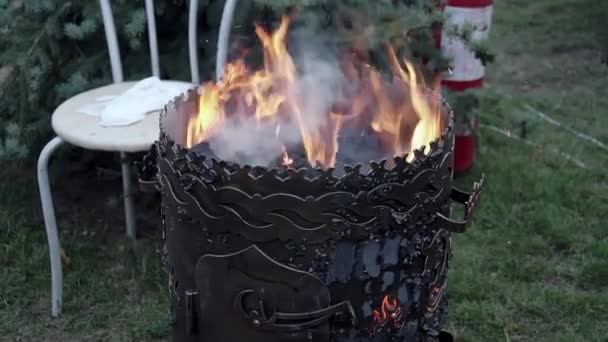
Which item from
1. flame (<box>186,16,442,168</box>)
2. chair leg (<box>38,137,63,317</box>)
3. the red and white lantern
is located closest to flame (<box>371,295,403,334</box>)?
flame (<box>186,16,442,168</box>)

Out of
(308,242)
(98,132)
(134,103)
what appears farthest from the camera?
(134,103)

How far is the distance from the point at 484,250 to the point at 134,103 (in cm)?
149

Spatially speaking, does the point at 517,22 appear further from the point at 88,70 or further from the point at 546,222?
the point at 88,70

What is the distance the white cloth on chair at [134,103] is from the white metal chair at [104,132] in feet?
0.09

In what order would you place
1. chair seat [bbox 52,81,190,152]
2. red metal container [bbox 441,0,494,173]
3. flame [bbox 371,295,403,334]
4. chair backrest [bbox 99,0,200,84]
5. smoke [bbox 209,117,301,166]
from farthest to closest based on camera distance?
red metal container [bbox 441,0,494,173], chair backrest [bbox 99,0,200,84], chair seat [bbox 52,81,190,152], smoke [bbox 209,117,301,166], flame [bbox 371,295,403,334]

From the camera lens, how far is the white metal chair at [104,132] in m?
2.60

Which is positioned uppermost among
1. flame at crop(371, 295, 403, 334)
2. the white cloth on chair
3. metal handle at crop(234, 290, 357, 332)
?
the white cloth on chair

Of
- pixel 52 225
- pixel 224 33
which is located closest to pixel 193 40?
pixel 224 33

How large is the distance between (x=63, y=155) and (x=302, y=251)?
205cm

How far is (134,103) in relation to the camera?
2.82 metres

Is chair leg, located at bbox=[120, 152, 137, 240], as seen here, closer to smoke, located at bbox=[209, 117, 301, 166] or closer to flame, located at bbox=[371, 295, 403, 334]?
smoke, located at bbox=[209, 117, 301, 166]

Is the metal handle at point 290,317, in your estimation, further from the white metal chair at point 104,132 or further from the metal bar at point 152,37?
the metal bar at point 152,37

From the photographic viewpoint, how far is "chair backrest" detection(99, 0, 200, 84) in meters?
3.03

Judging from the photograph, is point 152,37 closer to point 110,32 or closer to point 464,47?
point 110,32
